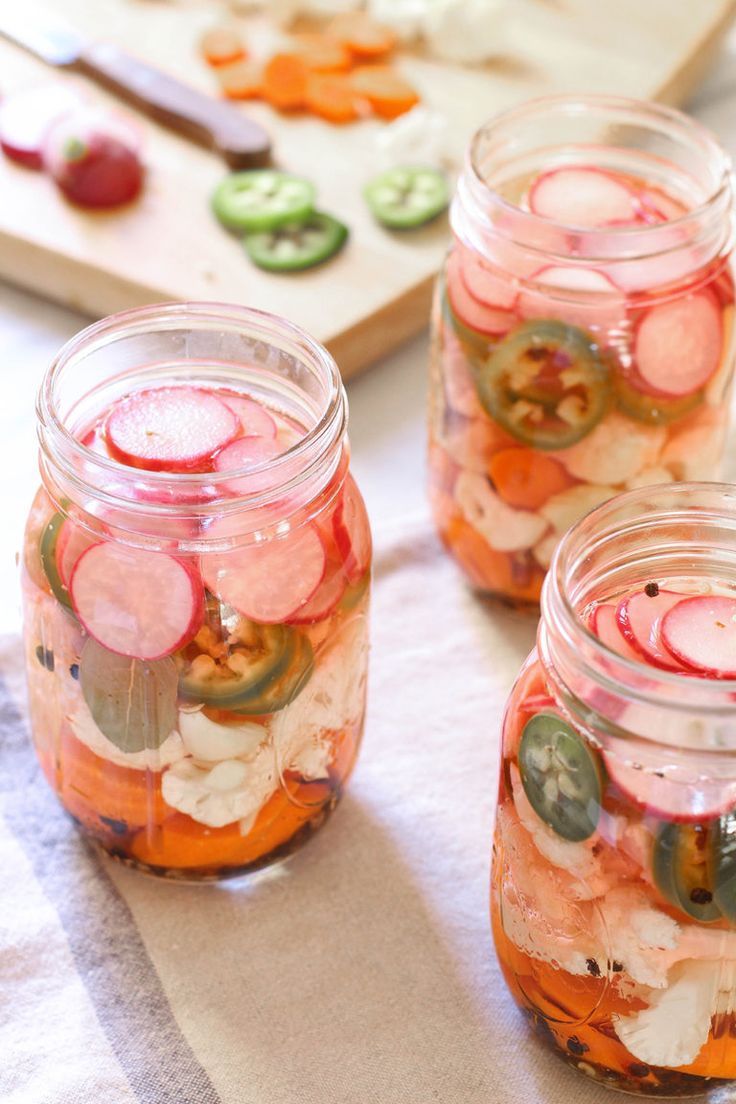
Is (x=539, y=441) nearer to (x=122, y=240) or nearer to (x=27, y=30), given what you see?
(x=122, y=240)

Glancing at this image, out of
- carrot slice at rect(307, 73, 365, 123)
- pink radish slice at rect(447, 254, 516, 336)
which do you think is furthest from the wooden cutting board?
pink radish slice at rect(447, 254, 516, 336)

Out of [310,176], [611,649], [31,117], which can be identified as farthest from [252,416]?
[31,117]

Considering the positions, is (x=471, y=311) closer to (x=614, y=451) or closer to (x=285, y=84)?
(x=614, y=451)

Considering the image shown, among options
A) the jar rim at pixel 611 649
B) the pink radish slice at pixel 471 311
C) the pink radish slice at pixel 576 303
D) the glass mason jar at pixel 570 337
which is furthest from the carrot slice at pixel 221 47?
the jar rim at pixel 611 649

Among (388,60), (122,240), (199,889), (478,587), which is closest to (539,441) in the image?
(478,587)

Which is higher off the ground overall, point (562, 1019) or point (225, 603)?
point (225, 603)

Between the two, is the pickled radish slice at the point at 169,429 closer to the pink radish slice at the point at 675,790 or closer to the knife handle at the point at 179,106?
the pink radish slice at the point at 675,790

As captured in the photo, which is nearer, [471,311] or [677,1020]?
[677,1020]
